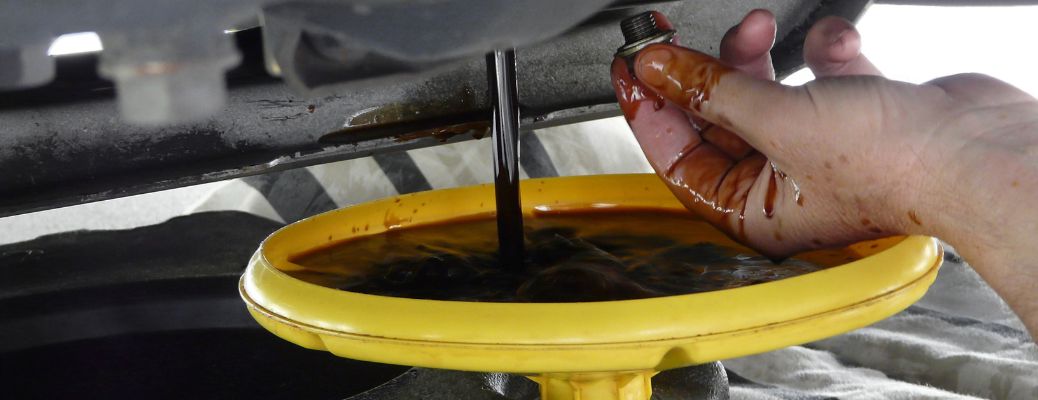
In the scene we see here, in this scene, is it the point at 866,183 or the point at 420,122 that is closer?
the point at 866,183

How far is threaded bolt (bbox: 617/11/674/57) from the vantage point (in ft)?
2.22

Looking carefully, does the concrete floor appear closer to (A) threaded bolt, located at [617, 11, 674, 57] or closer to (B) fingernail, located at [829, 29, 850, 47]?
(A) threaded bolt, located at [617, 11, 674, 57]

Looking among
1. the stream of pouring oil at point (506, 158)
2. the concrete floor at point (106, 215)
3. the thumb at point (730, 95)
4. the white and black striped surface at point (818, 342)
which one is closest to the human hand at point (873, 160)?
the thumb at point (730, 95)

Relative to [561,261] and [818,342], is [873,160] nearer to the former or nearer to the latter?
[561,261]

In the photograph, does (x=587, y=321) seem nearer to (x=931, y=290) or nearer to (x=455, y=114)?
(x=455, y=114)

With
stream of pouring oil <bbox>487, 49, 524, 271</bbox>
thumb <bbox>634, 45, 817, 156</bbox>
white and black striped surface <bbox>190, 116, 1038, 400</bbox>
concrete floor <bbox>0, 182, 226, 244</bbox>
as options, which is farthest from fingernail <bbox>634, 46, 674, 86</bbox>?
concrete floor <bbox>0, 182, 226, 244</bbox>

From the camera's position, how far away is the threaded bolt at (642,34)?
2.22 ft

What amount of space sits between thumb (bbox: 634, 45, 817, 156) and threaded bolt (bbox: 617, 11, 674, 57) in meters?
0.05

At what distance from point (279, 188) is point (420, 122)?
44cm

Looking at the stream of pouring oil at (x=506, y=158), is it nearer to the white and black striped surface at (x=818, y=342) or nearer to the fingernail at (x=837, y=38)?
the fingernail at (x=837, y=38)

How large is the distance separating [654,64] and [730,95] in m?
0.07

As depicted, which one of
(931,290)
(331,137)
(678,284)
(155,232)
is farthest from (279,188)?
(931,290)

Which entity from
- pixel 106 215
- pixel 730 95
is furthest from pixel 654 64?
pixel 106 215

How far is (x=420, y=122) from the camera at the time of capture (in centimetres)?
87
